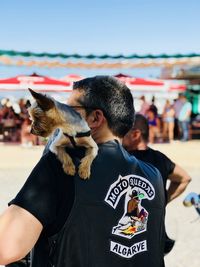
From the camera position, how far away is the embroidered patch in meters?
1.52

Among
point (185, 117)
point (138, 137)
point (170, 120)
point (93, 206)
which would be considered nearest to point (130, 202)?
point (93, 206)

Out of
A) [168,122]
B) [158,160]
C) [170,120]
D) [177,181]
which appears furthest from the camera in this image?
[168,122]

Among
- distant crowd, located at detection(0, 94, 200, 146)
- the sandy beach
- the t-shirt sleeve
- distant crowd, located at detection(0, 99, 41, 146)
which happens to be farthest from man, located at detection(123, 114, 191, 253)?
distant crowd, located at detection(0, 99, 41, 146)

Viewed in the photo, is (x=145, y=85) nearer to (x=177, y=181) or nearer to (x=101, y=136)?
(x=177, y=181)

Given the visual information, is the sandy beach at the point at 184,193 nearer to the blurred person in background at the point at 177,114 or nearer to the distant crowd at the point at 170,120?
the distant crowd at the point at 170,120

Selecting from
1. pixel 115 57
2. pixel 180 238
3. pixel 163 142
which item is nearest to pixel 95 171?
pixel 180 238

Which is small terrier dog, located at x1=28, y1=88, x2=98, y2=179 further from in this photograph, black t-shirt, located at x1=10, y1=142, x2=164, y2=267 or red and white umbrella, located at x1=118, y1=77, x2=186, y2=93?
red and white umbrella, located at x1=118, y1=77, x2=186, y2=93

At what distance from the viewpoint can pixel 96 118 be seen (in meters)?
1.62

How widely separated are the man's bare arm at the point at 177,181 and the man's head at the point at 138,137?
32cm

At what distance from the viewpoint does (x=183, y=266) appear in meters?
4.55

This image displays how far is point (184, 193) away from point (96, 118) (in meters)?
6.57

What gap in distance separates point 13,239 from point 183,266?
346 cm

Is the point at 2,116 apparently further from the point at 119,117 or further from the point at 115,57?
the point at 119,117

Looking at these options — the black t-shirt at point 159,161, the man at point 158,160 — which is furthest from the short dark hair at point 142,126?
the black t-shirt at point 159,161
